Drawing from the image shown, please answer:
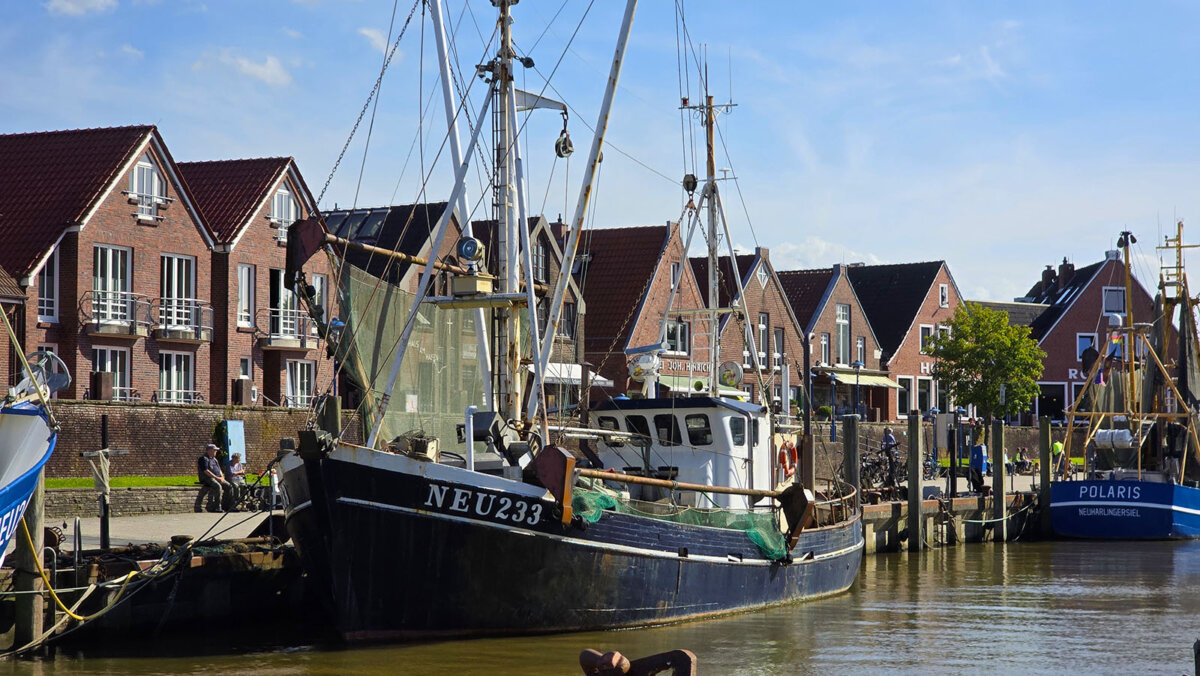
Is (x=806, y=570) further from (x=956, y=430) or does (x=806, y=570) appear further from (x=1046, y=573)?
(x=956, y=430)

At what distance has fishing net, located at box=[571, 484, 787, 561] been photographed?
1844 centimetres

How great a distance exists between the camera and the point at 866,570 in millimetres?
30281

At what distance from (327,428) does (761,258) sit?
42092 millimetres

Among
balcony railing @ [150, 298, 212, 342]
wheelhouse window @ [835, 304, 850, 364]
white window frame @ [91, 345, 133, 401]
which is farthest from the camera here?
wheelhouse window @ [835, 304, 850, 364]

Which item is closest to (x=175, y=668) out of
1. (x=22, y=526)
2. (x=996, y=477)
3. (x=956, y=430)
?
(x=22, y=526)

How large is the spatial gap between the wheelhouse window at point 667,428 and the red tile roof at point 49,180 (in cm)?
2216

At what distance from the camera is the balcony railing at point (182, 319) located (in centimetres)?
4122

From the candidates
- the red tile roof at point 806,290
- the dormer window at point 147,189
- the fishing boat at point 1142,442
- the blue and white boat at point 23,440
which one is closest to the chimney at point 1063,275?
the red tile roof at point 806,290

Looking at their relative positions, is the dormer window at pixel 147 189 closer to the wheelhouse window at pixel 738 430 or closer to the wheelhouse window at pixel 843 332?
the wheelhouse window at pixel 738 430

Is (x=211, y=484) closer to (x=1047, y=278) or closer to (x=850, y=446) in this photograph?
(x=850, y=446)

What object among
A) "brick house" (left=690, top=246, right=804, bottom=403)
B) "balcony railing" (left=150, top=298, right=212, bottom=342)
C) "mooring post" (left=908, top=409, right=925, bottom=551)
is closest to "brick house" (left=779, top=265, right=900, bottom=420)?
"brick house" (left=690, top=246, right=804, bottom=403)

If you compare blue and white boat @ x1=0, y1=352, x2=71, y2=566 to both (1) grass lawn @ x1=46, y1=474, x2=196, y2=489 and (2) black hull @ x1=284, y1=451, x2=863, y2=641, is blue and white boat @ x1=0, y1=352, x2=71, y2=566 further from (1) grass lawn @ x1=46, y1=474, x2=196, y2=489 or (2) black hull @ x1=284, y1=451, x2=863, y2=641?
(1) grass lawn @ x1=46, y1=474, x2=196, y2=489

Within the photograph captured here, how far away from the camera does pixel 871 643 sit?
2022 cm

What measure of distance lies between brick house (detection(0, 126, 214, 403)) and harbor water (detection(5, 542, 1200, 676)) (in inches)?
818
